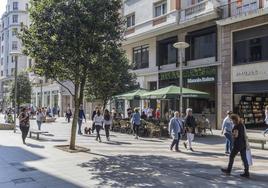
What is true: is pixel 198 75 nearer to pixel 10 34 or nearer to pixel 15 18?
pixel 15 18

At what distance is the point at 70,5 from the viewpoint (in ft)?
47.0

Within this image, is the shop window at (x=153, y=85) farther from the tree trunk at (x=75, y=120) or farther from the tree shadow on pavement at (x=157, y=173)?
the tree shadow on pavement at (x=157, y=173)

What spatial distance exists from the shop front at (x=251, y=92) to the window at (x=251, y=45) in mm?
501

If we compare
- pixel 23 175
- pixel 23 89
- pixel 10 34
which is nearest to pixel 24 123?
pixel 23 175

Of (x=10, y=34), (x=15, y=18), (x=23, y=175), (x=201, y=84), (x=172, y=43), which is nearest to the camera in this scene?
(x=23, y=175)

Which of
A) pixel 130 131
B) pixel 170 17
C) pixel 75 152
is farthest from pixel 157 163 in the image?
pixel 170 17

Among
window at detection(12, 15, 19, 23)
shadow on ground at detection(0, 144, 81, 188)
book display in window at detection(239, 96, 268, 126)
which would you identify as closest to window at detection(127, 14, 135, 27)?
book display in window at detection(239, 96, 268, 126)

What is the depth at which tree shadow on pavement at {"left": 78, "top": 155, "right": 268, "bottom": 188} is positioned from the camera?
374 inches

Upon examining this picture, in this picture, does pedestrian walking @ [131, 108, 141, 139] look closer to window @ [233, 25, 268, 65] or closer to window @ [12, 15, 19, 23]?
window @ [233, 25, 268, 65]

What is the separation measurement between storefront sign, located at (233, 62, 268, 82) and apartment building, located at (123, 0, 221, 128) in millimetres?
1610

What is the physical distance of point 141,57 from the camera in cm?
3497

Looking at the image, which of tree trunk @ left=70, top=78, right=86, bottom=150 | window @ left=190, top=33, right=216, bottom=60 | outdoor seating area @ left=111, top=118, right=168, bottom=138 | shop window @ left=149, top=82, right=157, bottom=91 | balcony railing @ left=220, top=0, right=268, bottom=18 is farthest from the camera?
shop window @ left=149, top=82, right=157, bottom=91

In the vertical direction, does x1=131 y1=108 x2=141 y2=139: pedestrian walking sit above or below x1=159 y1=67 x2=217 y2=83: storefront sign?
below

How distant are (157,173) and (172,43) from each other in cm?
2122
